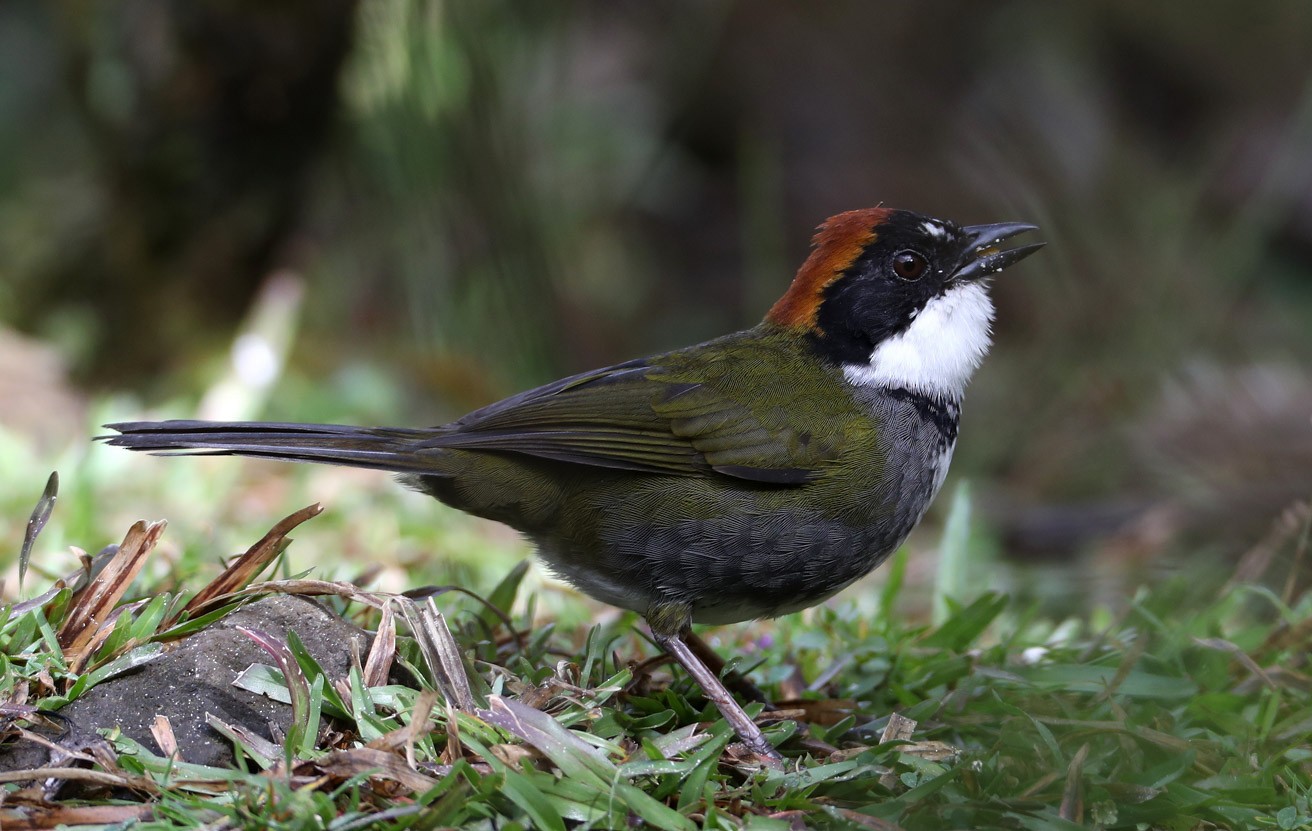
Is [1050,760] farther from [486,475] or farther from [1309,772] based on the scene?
[486,475]

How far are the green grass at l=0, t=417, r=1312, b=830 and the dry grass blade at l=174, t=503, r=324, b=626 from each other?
8 centimetres

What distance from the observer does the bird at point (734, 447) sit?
339 centimetres

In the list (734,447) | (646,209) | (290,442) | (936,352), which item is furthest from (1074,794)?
(646,209)

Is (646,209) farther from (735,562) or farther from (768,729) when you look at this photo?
(768,729)

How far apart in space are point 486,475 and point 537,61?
5.50 metres

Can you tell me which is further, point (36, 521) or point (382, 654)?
point (36, 521)

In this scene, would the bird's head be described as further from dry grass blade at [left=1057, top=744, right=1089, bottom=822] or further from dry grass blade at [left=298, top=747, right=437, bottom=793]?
dry grass blade at [left=298, top=747, right=437, bottom=793]

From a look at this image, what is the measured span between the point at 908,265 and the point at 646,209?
7.00 metres

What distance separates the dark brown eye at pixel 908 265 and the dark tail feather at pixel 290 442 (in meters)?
1.45

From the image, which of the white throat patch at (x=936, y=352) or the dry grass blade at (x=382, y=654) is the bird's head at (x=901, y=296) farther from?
the dry grass blade at (x=382, y=654)

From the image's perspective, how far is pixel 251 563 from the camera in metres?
3.02

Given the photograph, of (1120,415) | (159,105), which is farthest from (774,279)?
(159,105)

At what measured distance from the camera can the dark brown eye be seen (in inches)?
154

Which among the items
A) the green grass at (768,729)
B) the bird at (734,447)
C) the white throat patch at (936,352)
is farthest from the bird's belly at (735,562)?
the white throat patch at (936,352)
